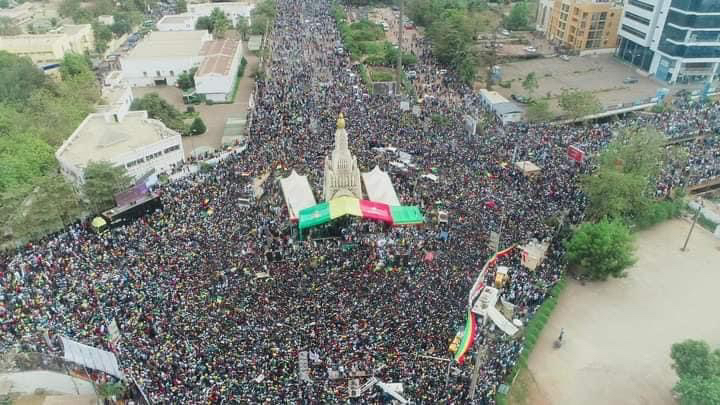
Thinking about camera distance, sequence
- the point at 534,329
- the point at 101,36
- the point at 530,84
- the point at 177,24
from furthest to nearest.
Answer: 1. the point at 177,24
2. the point at 101,36
3. the point at 530,84
4. the point at 534,329

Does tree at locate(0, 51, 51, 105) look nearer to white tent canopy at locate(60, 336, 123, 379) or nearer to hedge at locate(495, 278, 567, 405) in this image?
white tent canopy at locate(60, 336, 123, 379)

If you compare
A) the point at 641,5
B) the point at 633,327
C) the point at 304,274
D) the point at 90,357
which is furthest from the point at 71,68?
the point at 641,5

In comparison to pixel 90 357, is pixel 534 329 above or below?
below

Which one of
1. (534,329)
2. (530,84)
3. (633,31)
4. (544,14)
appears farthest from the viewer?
(544,14)

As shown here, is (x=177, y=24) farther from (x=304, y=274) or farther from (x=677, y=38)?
(x=677, y=38)

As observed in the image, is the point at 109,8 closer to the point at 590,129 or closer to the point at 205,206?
the point at 205,206

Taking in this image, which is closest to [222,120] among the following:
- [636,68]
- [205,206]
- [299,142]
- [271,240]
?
[299,142]

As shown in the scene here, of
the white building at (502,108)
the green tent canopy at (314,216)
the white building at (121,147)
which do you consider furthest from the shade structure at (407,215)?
the white building at (502,108)
